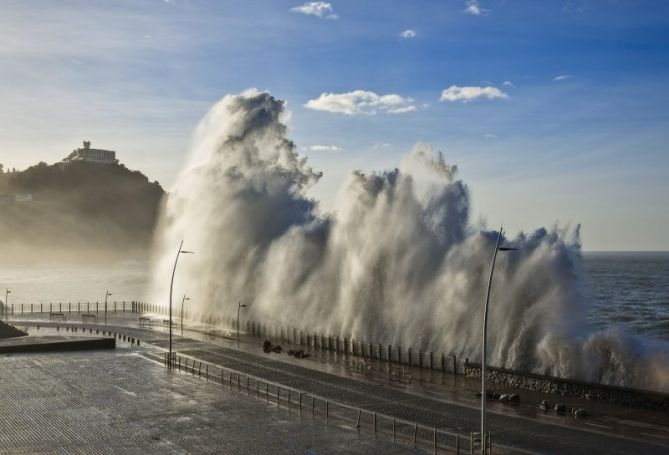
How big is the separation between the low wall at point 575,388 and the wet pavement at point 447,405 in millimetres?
542

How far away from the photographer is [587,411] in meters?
25.5

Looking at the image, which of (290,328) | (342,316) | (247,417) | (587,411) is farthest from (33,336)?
(587,411)

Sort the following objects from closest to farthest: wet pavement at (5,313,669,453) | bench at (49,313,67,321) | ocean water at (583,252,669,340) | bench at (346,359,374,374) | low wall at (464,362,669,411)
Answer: wet pavement at (5,313,669,453) < low wall at (464,362,669,411) < bench at (346,359,374,374) < bench at (49,313,67,321) < ocean water at (583,252,669,340)

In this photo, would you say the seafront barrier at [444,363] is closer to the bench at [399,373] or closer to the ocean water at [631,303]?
the bench at [399,373]

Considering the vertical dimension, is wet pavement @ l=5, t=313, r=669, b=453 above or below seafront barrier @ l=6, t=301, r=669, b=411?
below

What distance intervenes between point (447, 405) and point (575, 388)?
5913 mm

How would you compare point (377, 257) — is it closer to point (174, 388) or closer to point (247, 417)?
point (174, 388)

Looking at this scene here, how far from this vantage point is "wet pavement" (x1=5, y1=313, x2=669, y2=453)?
2138 cm

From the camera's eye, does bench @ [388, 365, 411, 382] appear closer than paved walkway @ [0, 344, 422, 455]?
No

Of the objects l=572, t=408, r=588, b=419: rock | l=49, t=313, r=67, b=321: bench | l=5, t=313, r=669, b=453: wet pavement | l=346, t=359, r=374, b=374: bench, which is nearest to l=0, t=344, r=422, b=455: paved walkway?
l=5, t=313, r=669, b=453: wet pavement

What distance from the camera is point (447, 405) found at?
87.7 feet

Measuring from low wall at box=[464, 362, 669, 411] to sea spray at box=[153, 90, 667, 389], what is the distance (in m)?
3.74

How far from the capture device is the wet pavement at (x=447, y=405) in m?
21.4

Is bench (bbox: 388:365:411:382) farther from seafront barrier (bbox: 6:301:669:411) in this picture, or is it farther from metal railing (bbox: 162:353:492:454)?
metal railing (bbox: 162:353:492:454)
